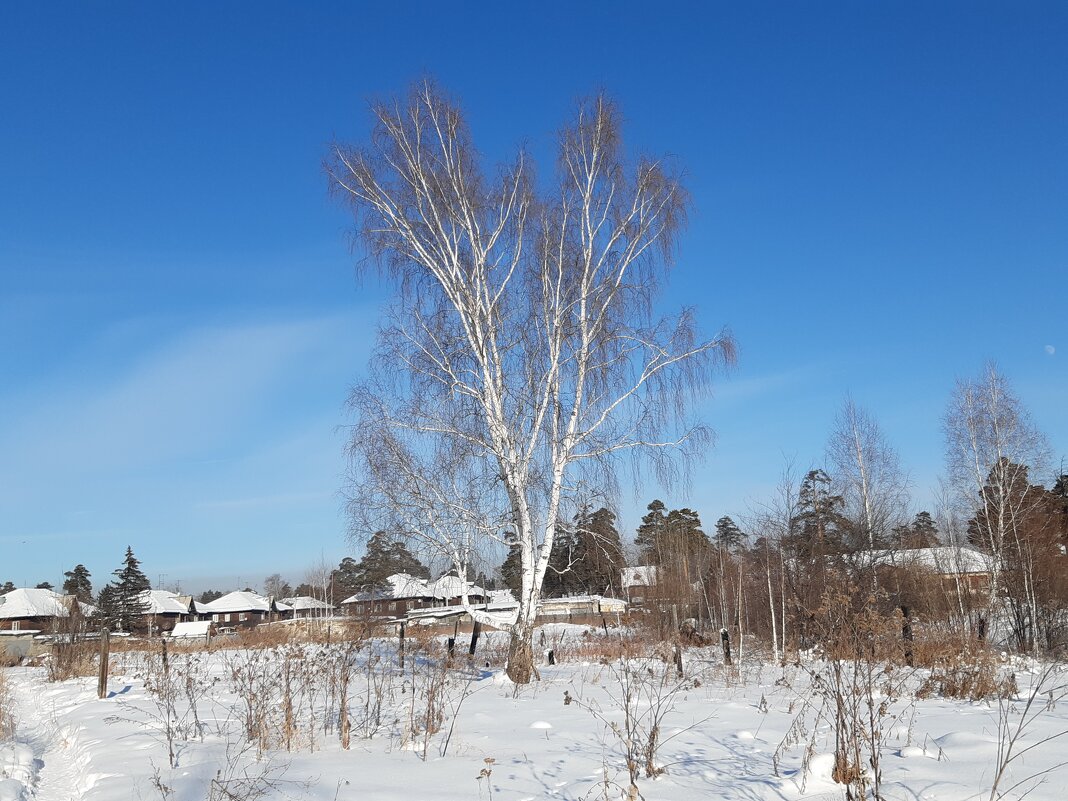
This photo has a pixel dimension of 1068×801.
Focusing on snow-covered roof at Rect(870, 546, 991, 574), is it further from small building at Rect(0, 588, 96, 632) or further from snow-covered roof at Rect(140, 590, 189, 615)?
snow-covered roof at Rect(140, 590, 189, 615)

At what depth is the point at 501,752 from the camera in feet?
22.0

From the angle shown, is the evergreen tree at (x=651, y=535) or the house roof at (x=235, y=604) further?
the house roof at (x=235, y=604)

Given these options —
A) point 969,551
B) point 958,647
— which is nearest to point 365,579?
point 969,551

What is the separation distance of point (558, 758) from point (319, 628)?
57.2 feet

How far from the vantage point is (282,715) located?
8094 millimetres

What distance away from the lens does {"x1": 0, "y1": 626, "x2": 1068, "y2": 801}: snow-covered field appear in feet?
17.4

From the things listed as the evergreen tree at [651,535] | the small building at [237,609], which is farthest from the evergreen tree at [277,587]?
the evergreen tree at [651,535]

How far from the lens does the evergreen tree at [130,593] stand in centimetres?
5212

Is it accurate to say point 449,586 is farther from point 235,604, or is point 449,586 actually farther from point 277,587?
point 277,587

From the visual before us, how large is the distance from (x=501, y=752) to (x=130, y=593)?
179ft

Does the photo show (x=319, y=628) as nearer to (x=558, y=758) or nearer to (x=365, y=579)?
(x=558, y=758)

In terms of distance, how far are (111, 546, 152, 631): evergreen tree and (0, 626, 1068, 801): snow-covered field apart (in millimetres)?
46485

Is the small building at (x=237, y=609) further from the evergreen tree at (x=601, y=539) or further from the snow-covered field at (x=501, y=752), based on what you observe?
the snow-covered field at (x=501, y=752)

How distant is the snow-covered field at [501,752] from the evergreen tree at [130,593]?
46.5 meters
